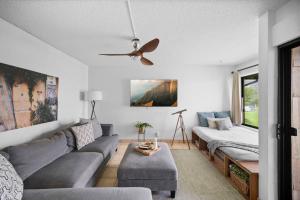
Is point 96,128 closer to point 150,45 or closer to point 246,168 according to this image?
point 150,45

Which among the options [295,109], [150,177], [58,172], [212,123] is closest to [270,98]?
[295,109]

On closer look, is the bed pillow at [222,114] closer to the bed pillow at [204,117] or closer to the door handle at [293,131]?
the bed pillow at [204,117]

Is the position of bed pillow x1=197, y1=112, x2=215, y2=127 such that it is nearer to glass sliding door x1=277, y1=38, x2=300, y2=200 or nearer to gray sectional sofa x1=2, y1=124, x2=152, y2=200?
glass sliding door x1=277, y1=38, x2=300, y2=200

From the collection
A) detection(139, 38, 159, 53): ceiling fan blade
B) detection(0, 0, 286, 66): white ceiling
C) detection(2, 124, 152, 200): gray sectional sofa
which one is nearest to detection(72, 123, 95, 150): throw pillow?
detection(2, 124, 152, 200): gray sectional sofa

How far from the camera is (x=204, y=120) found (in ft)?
16.7

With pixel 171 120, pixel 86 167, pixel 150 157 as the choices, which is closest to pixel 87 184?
pixel 86 167

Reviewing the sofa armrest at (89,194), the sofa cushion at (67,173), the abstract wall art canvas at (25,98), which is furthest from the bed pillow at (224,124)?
the abstract wall art canvas at (25,98)

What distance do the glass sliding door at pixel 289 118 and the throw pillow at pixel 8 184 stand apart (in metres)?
2.73

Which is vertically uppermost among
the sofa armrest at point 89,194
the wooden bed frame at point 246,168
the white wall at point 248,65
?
the white wall at point 248,65

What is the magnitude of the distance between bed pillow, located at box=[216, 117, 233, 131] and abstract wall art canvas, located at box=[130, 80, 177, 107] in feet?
4.44

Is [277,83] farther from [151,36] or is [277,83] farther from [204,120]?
[204,120]

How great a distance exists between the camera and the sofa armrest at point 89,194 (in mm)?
1530

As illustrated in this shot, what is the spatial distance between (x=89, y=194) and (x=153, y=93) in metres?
3.90

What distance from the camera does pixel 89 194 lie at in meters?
1.58
